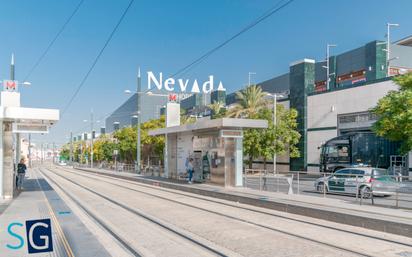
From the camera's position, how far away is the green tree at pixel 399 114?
25.0 metres

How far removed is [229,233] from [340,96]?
32.9m

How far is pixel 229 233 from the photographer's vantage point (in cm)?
1018

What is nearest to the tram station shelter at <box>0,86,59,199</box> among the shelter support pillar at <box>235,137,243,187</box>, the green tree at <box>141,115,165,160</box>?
the shelter support pillar at <box>235,137,243,187</box>

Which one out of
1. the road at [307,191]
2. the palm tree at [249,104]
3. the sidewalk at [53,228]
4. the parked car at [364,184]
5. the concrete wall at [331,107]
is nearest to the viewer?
the sidewalk at [53,228]

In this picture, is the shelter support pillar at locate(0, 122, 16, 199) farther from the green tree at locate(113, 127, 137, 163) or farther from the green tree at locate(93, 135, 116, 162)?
the green tree at locate(93, 135, 116, 162)

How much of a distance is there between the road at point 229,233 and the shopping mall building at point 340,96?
80.7 feet

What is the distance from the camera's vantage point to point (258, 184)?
20.5 meters

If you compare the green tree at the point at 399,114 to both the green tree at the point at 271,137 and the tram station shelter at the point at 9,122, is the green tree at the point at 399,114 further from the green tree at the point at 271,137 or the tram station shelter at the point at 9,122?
the tram station shelter at the point at 9,122

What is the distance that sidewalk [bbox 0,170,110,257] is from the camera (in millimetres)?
8086

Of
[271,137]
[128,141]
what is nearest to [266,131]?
[271,137]

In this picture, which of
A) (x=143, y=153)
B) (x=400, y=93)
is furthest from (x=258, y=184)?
(x=143, y=153)

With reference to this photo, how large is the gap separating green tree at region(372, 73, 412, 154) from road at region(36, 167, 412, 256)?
49.2ft

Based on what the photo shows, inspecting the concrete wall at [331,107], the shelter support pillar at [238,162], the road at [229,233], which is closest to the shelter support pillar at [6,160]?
the road at [229,233]

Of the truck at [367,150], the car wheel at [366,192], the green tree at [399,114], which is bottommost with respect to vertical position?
the car wheel at [366,192]
